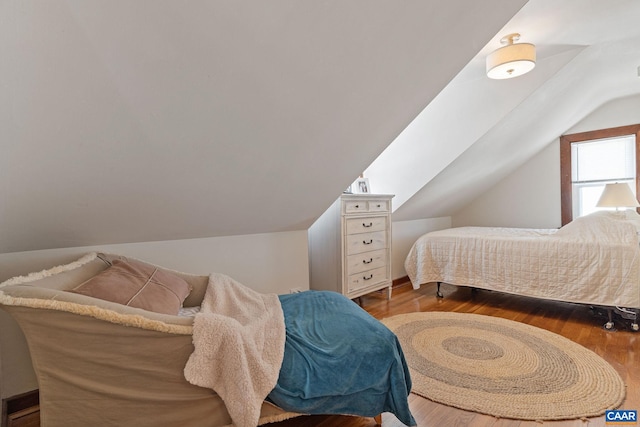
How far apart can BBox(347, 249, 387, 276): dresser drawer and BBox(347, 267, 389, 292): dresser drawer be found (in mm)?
39

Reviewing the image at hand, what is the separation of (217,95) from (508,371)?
2158 mm

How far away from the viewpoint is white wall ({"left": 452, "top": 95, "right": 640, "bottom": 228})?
388cm

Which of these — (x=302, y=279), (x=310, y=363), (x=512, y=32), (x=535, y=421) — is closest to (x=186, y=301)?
(x=310, y=363)

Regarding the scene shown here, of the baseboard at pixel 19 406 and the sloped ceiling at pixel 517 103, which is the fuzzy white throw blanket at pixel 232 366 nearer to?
the baseboard at pixel 19 406

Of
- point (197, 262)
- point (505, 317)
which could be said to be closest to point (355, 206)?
point (197, 262)

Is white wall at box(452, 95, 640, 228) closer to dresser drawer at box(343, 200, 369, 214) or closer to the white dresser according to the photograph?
the white dresser

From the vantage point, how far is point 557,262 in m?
2.60

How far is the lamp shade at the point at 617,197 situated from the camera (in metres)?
3.11

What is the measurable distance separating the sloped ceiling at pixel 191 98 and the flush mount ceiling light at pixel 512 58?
676mm

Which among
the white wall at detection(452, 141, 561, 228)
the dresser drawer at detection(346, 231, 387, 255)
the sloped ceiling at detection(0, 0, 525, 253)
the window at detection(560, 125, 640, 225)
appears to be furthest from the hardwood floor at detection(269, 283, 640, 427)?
the window at detection(560, 125, 640, 225)

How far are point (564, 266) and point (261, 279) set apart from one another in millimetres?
2524

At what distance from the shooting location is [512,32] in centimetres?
211

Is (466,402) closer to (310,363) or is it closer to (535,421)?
(535,421)

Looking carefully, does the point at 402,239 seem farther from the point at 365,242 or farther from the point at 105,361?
the point at 105,361
